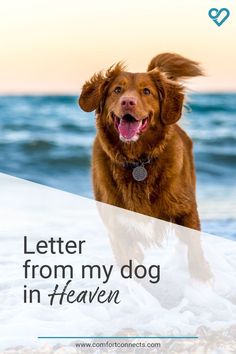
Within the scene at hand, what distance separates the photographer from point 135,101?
5055mm

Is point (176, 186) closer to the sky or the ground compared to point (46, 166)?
closer to the sky

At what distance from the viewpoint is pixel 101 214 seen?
572cm

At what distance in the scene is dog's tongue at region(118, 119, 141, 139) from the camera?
518 centimetres

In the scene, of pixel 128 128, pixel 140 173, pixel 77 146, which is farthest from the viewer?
pixel 77 146

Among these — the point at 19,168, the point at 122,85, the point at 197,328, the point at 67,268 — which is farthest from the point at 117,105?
the point at 19,168

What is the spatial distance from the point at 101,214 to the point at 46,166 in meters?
4.63

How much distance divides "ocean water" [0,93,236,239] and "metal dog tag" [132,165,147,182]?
0.46 m

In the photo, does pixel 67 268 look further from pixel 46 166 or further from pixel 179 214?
pixel 46 166

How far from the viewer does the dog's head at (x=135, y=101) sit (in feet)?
17.0

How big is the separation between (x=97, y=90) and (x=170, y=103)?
0.51 m

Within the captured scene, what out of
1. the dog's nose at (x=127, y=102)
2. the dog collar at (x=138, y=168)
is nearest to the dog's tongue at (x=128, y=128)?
the dog's nose at (x=127, y=102)

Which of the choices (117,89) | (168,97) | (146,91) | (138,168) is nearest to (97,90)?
(117,89)

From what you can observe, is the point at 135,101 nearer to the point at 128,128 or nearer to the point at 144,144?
the point at 128,128

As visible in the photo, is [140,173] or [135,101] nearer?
[135,101]
